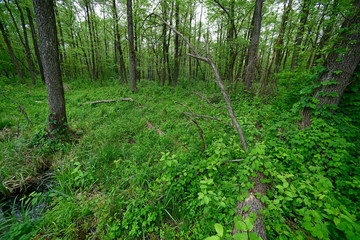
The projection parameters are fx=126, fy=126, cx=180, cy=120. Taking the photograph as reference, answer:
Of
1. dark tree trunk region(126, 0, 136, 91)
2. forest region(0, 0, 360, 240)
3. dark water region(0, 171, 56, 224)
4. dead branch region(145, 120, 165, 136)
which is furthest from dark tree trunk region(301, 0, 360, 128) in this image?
dark tree trunk region(126, 0, 136, 91)

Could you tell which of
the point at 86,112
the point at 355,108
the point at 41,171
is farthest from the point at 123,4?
the point at 355,108

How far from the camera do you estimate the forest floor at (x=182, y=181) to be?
1654mm

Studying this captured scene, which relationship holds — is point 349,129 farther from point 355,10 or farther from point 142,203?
point 142,203

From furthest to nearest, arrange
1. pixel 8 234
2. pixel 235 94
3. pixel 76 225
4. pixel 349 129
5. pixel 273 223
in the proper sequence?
pixel 235 94, pixel 349 129, pixel 76 225, pixel 8 234, pixel 273 223

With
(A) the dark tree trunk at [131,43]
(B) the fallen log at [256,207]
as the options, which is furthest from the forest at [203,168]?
(A) the dark tree trunk at [131,43]

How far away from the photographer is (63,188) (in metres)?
2.72

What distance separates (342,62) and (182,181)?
14.8ft

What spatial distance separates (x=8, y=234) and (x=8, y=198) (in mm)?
1450

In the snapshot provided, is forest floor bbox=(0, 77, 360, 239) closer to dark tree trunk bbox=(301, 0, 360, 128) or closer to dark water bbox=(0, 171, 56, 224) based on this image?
dark water bbox=(0, 171, 56, 224)

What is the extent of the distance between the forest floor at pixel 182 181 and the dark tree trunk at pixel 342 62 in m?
0.63

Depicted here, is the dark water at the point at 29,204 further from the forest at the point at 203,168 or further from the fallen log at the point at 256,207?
the fallen log at the point at 256,207

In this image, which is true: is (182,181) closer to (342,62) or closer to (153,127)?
(153,127)

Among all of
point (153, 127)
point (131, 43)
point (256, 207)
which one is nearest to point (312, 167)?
point (256, 207)

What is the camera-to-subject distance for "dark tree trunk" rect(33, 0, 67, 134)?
3424mm
